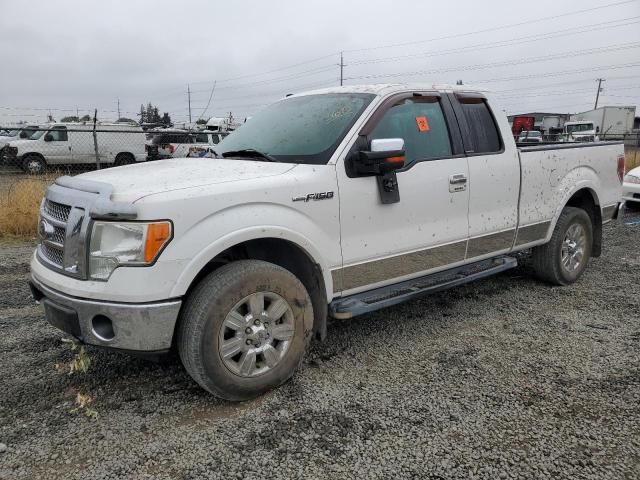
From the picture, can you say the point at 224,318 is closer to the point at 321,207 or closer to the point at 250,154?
the point at 321,207

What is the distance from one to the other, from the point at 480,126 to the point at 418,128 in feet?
2.55

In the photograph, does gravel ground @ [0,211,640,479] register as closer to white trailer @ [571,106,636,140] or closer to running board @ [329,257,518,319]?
running board @ [329,257,518,319]

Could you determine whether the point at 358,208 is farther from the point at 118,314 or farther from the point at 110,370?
the point at 110,370

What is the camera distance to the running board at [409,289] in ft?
11.2

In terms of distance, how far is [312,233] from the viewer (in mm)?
3217

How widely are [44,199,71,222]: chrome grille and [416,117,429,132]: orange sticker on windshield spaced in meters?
2.52

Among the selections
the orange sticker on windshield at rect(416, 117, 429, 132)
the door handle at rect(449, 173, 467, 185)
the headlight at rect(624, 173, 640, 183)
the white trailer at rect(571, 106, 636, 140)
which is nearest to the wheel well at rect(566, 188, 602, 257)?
the door handle at rect(449, 173, 467, 185)

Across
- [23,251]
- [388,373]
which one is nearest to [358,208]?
[388,373]

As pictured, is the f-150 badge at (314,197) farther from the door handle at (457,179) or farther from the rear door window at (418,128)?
the door handle at (457,179)

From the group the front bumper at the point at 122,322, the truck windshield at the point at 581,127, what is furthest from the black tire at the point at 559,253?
the truck windshield at the point at 581,127

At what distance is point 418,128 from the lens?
3932 mm

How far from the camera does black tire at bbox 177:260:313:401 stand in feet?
9.17

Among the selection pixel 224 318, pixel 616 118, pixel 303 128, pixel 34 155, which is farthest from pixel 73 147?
pixel 616 118

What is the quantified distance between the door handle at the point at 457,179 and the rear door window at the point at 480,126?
0.32 metres
